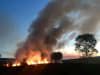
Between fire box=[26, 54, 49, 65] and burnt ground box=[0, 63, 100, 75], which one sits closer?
burnt ground box=[0, 63, 100, 75]

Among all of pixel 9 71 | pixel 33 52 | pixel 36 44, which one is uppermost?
pixel 36 44

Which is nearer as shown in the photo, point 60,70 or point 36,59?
point 60,70

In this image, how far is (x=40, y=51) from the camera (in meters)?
42.0

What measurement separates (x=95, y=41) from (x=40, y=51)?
1968 centimetres

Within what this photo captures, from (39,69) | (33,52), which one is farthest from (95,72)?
(33,52)

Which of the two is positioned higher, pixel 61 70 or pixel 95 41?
pixel 95 41

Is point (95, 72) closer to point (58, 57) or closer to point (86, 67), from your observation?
point (86, 67)

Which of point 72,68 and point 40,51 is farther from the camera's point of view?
point 40,51

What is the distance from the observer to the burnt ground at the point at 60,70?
78.0 feet

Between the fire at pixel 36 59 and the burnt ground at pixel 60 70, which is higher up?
the fire at pixel 36 59

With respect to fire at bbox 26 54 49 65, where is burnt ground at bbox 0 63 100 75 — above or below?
below

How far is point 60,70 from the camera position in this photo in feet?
84.5

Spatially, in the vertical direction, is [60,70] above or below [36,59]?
below

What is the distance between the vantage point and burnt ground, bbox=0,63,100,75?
2377 centimetres
